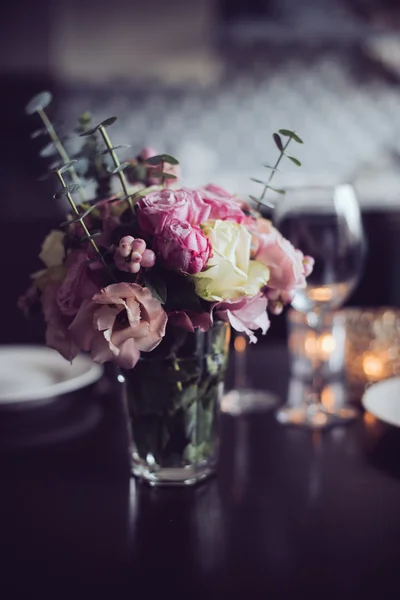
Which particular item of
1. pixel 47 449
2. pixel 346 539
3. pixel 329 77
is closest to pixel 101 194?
pixel 47 449

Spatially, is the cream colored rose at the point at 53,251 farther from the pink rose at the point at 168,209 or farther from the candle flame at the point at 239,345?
the candle flame at the point at 239,345

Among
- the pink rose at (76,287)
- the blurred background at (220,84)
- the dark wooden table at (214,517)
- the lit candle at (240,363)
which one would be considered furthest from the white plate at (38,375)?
the blurred background at (220,84)

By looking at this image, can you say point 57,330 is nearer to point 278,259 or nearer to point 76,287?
point 76,287

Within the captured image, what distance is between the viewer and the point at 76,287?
1.93 ft

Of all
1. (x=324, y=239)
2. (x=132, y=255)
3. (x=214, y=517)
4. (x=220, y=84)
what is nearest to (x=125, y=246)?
(x=132, y=255)

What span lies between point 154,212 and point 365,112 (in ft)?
11.1

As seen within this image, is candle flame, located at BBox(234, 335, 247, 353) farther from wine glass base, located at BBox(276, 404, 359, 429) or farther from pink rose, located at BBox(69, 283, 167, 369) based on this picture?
pink rose, located at BBox(69, 283, 167, 369)

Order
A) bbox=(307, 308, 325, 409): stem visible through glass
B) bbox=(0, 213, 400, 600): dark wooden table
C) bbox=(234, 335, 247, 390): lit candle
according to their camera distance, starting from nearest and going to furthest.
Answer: bbox=(0, 213, 400, 600): dark wooden table, bbox=(307, 308, 325, 409): stem visible through glass, bbox=(234, 335, 247, 390): lit candle

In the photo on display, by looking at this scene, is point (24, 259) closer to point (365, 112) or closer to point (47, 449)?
point (47, 449)

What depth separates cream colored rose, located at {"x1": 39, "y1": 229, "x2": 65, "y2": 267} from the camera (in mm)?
655

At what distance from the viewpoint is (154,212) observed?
0.56 meters

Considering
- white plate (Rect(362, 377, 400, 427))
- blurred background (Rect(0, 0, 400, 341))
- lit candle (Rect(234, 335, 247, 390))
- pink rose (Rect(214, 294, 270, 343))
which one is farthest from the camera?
blurred background (Rect(0, 0, 400, 341))

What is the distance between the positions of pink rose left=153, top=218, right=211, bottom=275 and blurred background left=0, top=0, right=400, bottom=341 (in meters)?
2.10

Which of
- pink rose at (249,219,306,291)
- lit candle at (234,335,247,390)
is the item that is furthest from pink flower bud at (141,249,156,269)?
lit candle at (234,335,247,390)
